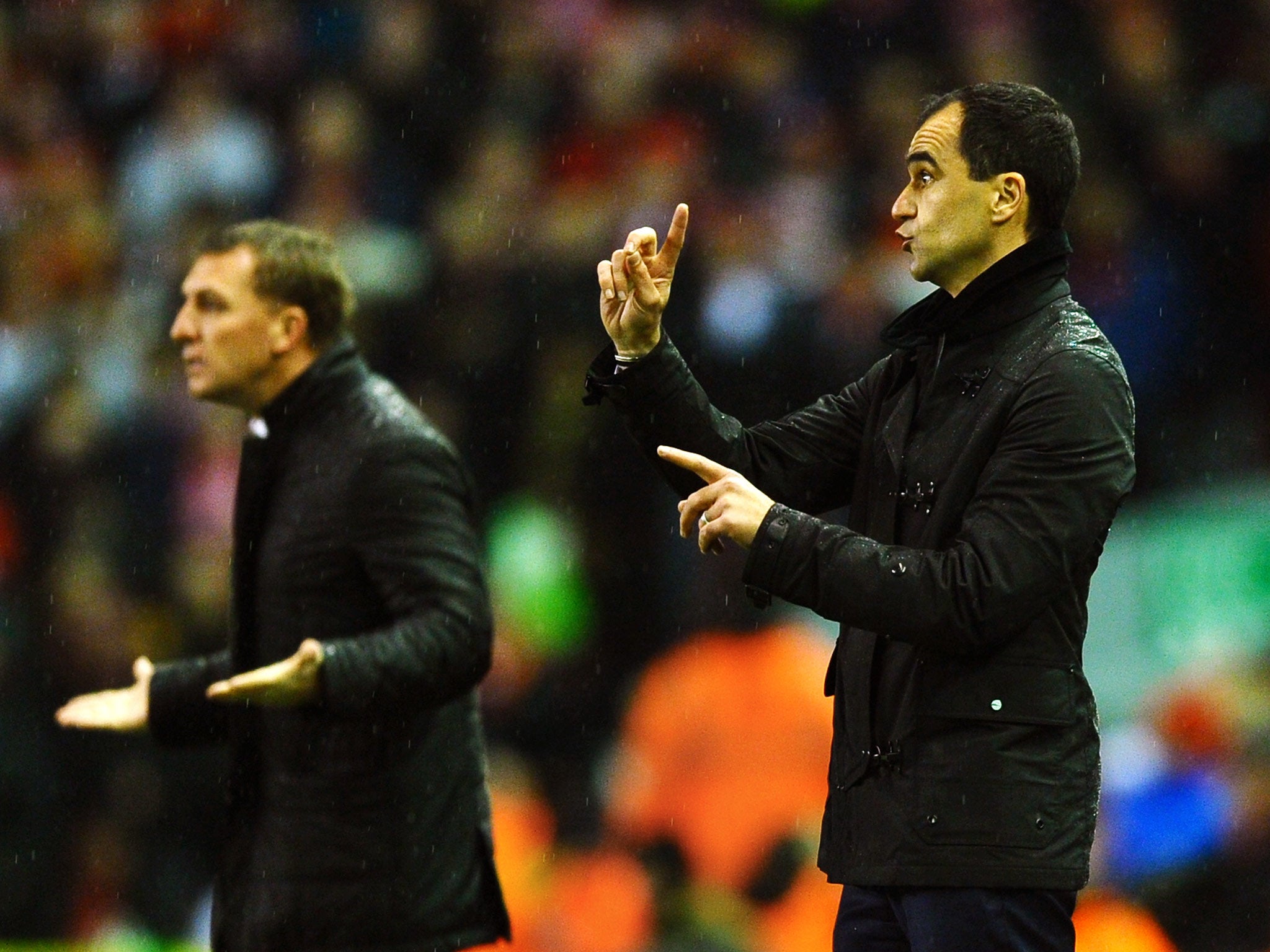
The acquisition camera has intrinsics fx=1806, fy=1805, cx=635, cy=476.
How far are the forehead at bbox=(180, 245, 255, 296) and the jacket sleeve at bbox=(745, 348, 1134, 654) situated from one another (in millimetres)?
2005

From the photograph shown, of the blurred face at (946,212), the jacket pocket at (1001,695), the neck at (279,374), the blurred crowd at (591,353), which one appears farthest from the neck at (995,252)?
the blurred crowd at (591,353)

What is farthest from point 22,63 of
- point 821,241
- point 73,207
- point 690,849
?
point 690,849

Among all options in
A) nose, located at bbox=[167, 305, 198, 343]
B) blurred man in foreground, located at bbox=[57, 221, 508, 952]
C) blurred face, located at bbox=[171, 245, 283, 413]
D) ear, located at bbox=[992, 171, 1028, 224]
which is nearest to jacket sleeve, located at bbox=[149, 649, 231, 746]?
blurred man in foreground, located at bbox=[57, 221, 508, 952]

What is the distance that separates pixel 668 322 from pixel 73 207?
2.54 m

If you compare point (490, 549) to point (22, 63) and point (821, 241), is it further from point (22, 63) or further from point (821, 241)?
point (22, 63)

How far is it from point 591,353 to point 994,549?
359cm

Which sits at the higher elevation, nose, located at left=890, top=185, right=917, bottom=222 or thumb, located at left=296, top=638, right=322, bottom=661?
nose, located at left=890, top=185, right=917, bottom=222

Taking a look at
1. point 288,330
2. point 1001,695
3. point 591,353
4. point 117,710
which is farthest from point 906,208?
point 591,353

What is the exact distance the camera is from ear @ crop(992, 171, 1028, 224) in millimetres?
2520

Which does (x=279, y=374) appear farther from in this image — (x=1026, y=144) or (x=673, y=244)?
(x=1026, y=144)

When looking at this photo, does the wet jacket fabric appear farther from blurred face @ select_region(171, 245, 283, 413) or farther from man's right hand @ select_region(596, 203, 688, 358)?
blurred face @ select_region(171, 245, 283, 413)

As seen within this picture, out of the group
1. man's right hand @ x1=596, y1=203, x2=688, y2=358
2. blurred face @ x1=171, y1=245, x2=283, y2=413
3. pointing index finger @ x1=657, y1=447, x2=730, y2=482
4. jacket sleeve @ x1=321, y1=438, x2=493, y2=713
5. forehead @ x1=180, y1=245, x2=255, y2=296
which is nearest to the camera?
pointing index finger @ x1=657, y1=447, x2=730, y2=482

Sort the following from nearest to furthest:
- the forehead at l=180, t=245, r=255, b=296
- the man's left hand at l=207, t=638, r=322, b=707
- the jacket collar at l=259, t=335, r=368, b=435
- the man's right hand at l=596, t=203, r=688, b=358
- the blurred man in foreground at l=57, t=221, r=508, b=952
A: the man's right hand at l=596, t=203, r=688, b=358 < the man's left hand at l=207, t=638, r=322, b=707 < the blurred man in foreground at l=57, t=221, r=508, b=952 < the jacket collar at l=259, t=335, r=368, b=435 < the forehead at l=180, t=245, r=255, b=296

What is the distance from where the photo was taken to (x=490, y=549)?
18.9 ft
